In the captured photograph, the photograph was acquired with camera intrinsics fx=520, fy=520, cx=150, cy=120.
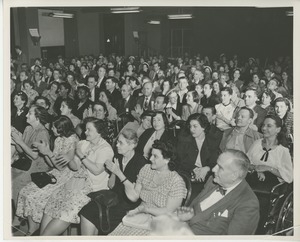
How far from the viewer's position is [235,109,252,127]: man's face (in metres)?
2.83

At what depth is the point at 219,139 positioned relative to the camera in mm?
2826

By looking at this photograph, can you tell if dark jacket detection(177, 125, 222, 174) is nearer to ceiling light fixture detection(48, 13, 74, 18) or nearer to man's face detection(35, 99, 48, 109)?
man's face detection(35, 99, 48, 109)

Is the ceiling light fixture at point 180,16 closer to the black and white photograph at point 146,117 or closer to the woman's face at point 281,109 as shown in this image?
the black and white photograph at point 146,117

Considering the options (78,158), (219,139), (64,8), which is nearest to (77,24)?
(64,8)

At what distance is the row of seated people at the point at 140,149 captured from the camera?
282 cm

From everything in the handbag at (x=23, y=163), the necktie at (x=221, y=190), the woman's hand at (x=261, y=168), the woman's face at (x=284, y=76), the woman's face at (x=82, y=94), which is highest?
the woman's face at (x=284, y=76)

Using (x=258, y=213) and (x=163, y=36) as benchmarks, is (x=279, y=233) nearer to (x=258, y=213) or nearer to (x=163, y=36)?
(x=258, y=213)

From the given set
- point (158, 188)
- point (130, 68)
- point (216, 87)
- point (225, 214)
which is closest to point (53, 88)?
point (130, 68)

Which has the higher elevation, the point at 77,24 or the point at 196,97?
the point at 77,24

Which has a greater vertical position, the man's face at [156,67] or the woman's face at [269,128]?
the man's face at [156,67]

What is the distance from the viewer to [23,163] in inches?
113

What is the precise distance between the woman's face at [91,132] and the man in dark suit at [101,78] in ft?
0.71

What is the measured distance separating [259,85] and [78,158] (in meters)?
1.07

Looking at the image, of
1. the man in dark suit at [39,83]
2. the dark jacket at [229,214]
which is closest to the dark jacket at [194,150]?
the dark jacket at [229,214]
